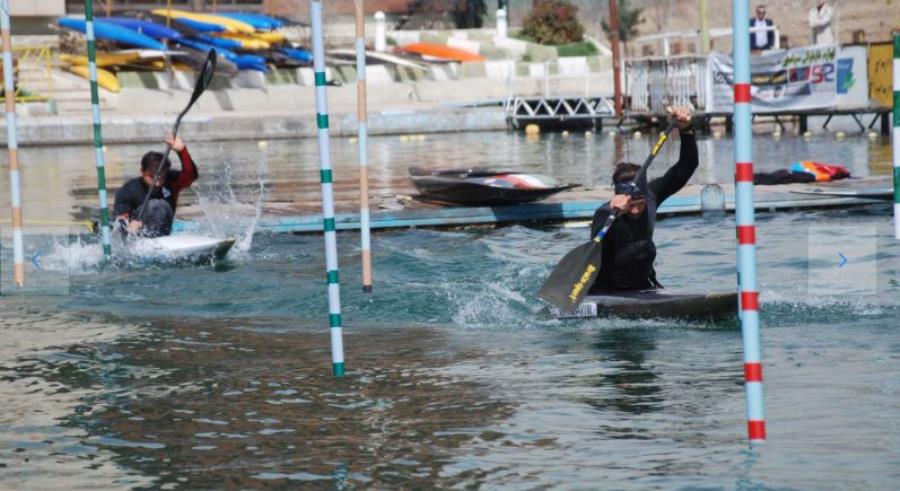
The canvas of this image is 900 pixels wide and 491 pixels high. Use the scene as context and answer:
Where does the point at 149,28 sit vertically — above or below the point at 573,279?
above

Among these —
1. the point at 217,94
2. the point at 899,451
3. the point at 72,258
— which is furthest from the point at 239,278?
the point at 217,94

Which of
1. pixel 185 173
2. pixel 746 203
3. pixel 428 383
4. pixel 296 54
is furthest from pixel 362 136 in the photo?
pixel 296 54

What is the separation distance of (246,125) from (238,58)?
5.08 metres

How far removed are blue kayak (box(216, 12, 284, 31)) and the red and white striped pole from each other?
110 feet

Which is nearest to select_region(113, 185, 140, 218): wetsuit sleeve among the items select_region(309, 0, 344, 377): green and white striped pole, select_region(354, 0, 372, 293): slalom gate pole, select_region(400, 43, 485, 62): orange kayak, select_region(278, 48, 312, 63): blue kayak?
select_region(354, 0, 372, 293): slalom gate pole

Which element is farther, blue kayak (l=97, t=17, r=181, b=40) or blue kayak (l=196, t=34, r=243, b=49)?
blue kayak (l=196, t=34, r=243, b=49)

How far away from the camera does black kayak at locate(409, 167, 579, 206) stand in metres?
14.5

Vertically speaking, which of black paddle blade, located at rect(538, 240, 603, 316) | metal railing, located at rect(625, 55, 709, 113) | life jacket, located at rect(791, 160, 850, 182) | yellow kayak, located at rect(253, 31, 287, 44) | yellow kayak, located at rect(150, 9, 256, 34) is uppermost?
yellow kayak, located at rect(150, 9, 256, 34)

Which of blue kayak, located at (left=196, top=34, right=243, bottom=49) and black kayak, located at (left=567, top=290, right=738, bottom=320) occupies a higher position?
blue kayak, located at (left=196, top=34, right=243, bottom=49)

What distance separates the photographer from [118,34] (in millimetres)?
34312

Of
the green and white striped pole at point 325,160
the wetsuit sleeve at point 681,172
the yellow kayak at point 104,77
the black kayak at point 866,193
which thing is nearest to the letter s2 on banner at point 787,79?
the black kayak at point 866,193

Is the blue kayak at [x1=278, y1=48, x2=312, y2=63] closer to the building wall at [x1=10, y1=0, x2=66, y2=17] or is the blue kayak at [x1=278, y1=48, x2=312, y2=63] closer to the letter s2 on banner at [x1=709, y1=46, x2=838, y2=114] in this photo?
the building wall at [x1=10, y1=0, x2=66, y2=17]

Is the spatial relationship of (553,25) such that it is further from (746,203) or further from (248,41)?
(746,203)

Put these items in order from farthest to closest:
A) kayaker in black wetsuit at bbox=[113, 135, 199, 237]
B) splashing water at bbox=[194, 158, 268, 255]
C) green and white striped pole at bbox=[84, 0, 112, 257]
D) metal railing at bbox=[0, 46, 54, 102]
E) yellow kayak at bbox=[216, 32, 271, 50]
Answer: yellow kayak at bbox=[216, 32, 271, 50] < metal railing at bbox=[0, 46, 54, 102] < splashing water at bbox=[194, 158, 268, 255] < kayaker in black wetsuit at bbox=[113, 135, 199, 237] < green and white striped pole at bbox=[84, 0, 112, 257]
